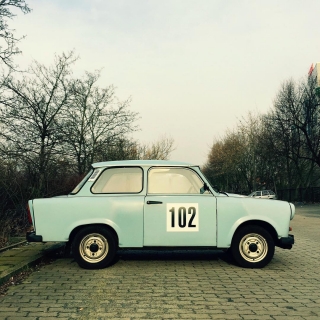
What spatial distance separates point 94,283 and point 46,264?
1956 mm

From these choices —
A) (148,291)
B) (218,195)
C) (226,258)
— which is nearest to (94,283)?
(148,291)

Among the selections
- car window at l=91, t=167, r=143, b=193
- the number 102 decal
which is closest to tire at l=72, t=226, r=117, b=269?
car window at l=91, t=167, r=143, b=193

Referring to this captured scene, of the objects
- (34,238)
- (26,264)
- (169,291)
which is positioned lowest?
(169,291)

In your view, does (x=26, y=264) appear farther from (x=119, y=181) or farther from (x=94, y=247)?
(x=119, y=181)

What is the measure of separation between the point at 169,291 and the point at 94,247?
1.87 meters

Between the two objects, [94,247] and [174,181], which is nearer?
[94,247]

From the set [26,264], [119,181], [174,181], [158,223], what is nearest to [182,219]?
[158,223]

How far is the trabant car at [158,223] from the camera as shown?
6.79m

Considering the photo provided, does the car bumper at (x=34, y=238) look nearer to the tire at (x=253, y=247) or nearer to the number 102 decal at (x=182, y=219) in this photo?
the number 102 decal at (x=182, y=219)

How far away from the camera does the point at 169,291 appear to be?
215 inches

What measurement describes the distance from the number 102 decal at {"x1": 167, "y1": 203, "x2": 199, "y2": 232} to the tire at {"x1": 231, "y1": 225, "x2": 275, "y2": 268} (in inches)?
29.7

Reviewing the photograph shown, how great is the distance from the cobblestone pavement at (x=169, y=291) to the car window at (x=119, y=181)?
4.44 ft

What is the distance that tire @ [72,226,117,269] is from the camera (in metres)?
6.80

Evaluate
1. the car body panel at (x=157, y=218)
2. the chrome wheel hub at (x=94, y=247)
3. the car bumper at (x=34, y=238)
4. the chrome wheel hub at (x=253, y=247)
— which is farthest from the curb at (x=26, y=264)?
the chrome wheel hub at (x=253, y=247)
